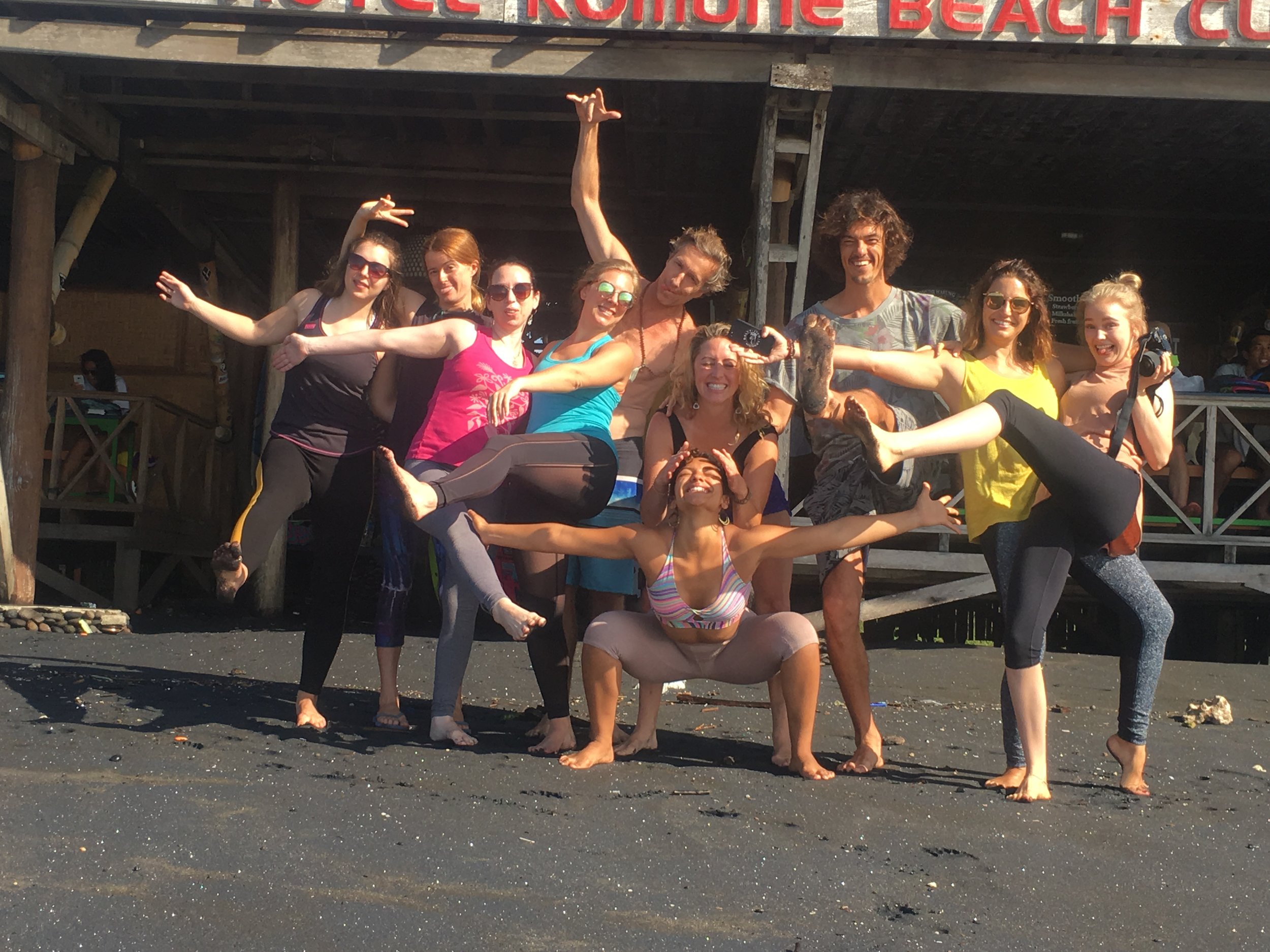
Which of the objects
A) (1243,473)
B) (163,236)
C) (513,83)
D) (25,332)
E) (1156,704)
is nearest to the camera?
(1156,704)

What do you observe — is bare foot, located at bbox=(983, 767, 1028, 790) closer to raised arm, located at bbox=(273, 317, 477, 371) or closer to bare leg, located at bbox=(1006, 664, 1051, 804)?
bare leg, located at bbox=(1006, 664, 1051, 804)

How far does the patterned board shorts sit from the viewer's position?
15.2 ft

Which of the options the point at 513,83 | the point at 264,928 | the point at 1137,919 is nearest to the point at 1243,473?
the point at 513,83

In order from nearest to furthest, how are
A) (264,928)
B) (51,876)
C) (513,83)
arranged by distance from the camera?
(264,928), (51,876), (513,83)

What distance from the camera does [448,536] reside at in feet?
14.6

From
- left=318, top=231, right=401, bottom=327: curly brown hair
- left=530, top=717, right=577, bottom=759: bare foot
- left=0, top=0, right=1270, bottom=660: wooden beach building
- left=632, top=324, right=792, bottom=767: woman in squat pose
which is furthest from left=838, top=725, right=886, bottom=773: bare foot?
left=0, top=0, right=1270, bottom=660: wooden beach building

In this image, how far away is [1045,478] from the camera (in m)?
4.27

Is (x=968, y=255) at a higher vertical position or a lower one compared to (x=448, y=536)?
higher

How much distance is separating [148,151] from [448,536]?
6.27 meters

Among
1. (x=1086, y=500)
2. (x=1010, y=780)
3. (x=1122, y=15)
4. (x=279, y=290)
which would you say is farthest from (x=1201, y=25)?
(x=279, y=290)

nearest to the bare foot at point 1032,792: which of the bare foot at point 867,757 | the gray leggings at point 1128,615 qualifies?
the gray leggings at point 1128,615

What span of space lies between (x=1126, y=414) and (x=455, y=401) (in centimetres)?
236

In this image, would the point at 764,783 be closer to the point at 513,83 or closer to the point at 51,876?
the point at 51,876

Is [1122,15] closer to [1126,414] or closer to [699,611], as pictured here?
[1126,414]
